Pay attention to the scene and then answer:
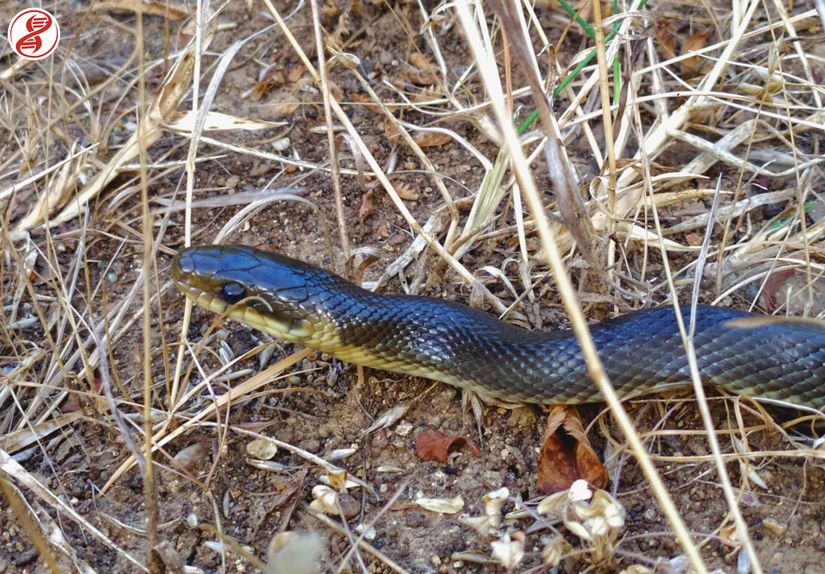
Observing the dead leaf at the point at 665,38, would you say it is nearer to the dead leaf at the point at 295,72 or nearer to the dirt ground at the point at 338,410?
the dirt ground at the point at 338,410

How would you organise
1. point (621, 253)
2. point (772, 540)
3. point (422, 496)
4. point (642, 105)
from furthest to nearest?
point (642, 105), point (621, 253), point (422, 496), point (772, 540)

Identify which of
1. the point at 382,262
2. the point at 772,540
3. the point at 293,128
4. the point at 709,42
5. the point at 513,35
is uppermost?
the point at 513,35

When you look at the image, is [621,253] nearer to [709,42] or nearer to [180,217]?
[709,42]

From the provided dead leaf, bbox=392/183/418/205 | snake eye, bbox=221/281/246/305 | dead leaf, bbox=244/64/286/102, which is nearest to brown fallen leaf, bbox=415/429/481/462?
snake eye, bbox=221/281/246/305

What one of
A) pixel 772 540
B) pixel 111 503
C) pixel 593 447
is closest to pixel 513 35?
pixel 593 447

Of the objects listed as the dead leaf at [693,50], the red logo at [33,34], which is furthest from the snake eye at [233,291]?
the dead leaf at [693,50]

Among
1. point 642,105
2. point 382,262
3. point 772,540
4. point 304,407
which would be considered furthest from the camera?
point 642,105
